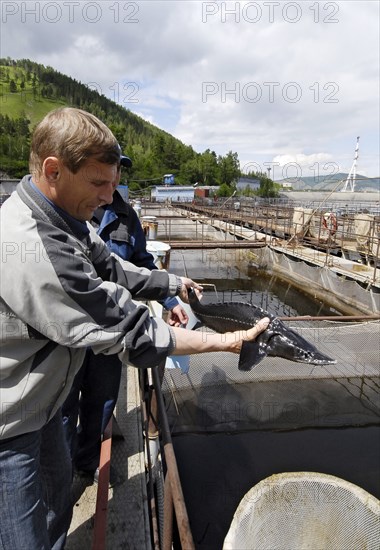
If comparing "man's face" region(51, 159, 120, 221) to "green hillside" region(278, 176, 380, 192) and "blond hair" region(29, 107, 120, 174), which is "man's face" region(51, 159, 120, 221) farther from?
"green hillside" region(278, 176, 380, 192)

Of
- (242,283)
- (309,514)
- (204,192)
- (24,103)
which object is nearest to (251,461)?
(309,514)

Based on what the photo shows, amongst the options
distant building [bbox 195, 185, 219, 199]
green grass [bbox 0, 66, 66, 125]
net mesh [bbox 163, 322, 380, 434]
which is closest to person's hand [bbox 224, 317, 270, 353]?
net mesh [bbox 163, 322, 380, 434]

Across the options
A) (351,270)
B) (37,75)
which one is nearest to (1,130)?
(37,75)

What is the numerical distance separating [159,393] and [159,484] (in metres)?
1.02

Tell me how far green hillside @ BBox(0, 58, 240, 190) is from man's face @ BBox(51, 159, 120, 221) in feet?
188

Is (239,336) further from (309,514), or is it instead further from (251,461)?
(251,461)

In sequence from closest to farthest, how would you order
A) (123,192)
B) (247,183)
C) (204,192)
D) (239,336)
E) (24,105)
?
(239,336) < (123,192) < (204,192) < (247,183) < (24,105)

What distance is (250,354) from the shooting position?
167cm

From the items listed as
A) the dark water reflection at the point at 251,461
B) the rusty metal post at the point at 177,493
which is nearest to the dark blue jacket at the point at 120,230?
the rusty metal post at the point at 177,493

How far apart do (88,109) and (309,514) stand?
59.5 metres

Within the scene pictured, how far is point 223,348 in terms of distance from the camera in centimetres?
152

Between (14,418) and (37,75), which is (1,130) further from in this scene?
(14,418)

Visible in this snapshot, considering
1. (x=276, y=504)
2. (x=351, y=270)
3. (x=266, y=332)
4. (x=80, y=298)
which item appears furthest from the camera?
(x=351, y=270)

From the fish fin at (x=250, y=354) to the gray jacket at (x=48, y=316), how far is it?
47cm
